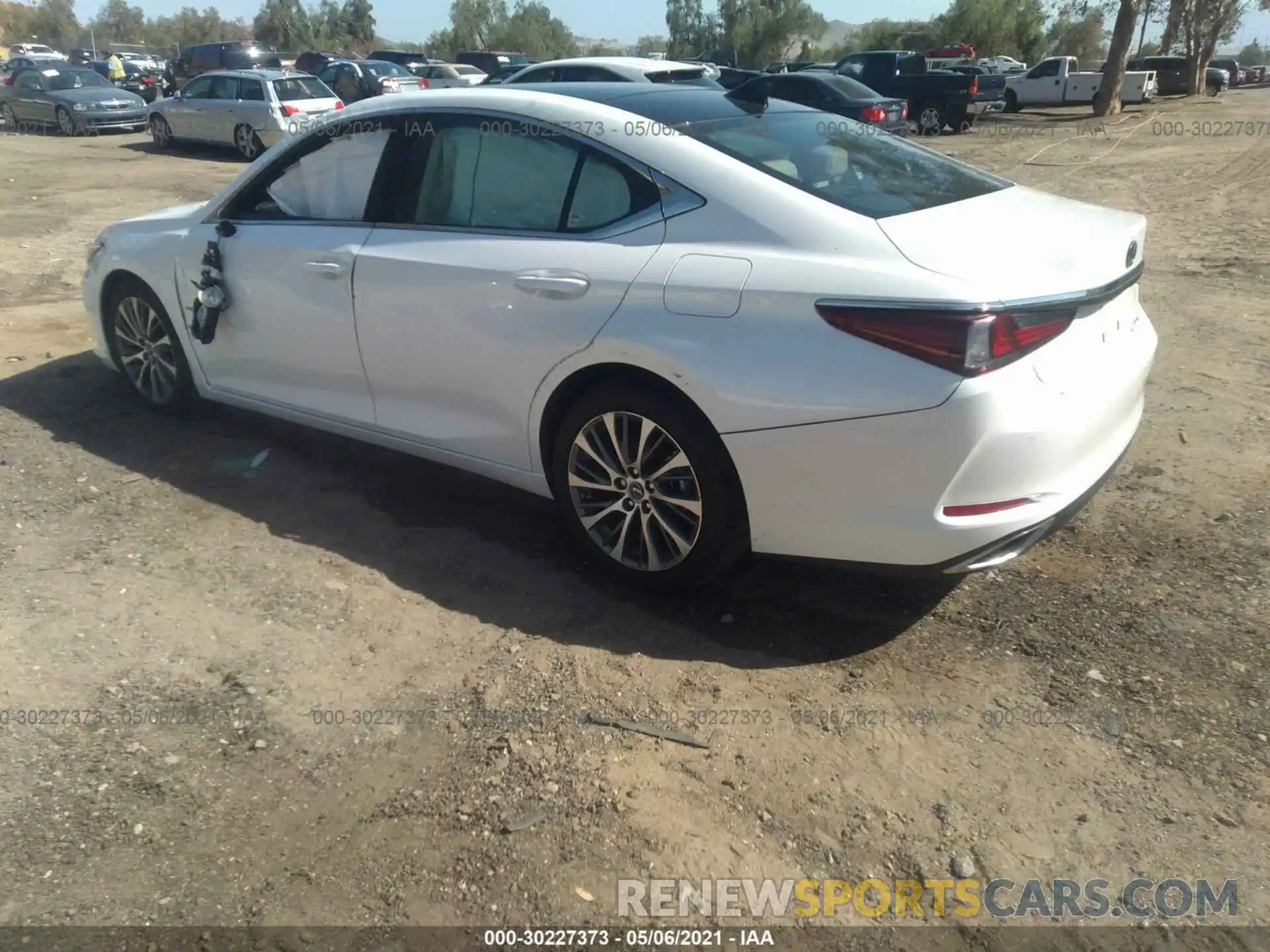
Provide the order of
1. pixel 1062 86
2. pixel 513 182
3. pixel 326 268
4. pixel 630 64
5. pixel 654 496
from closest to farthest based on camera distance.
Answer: pixel 654 496 < pixel 513 182 < pixel 326 268 < pixel 630 64 < pixel 1062 86

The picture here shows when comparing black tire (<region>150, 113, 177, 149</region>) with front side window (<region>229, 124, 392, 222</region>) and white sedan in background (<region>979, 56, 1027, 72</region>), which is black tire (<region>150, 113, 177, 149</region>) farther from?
white sedan in background (<region>979, 56, 1027, 72</region>)

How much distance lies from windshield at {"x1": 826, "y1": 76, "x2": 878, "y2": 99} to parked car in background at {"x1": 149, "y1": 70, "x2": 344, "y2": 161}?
895 centimetres

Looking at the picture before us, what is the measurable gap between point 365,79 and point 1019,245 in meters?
23.8

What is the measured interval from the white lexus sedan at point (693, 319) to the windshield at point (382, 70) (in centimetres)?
2196

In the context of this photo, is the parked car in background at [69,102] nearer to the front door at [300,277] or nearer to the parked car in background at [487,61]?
the parked car in background at [487,61]

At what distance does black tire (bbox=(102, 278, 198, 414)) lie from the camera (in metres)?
5.04

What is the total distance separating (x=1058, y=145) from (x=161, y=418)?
1826 centimetres

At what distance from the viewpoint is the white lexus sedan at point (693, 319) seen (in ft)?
9.31

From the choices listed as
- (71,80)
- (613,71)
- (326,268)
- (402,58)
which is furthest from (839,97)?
(402,58)

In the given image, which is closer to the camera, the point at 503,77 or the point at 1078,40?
the point at 503,77

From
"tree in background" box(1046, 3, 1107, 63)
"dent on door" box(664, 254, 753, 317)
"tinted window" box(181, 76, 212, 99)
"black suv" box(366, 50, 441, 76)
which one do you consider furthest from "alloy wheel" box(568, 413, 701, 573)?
"tree in background" box(1046, 3, 1107, 63)

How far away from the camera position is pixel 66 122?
22.0 metres

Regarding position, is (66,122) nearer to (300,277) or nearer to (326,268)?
(300,277)

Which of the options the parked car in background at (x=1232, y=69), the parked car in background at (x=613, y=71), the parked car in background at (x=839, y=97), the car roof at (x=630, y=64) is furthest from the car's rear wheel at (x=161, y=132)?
the parked car in background at (x=1232, y=69)
